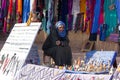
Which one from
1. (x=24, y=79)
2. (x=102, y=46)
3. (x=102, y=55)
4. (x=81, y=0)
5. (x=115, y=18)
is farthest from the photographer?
(x=102, y=46)

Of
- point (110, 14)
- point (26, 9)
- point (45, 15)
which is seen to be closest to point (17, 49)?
point (26, 9)

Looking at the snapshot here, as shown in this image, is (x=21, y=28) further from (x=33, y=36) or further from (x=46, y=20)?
(x=46, y=20)

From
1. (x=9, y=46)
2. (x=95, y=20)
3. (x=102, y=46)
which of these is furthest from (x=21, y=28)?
(x=102, y=46)

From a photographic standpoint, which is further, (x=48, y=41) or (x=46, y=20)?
(x=46, y=20)

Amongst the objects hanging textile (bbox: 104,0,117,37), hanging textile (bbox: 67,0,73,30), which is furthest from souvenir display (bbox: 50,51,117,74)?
hanging textile (bbox: 67,0,73,30)

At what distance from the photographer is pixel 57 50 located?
7.75 m

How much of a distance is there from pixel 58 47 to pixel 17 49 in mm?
1215

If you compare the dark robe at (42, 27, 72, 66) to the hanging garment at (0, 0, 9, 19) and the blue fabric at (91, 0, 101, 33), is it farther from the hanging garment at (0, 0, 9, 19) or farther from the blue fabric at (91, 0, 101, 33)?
the hanging garment at (0, 0, 9, 19)

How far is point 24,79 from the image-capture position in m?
6.06

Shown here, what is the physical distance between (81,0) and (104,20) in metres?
0.98

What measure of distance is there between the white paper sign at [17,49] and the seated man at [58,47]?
92 centimetres

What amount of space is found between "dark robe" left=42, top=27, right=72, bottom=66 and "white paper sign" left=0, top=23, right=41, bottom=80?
92 cm

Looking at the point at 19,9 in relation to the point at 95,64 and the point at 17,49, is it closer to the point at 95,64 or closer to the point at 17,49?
the point at 17,49

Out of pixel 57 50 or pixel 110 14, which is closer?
pixel 57 50
